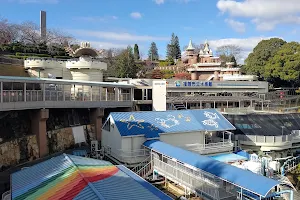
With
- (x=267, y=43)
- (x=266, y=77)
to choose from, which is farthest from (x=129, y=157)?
(x=267, y=43)

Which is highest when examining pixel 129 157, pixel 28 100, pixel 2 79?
pixel 2 79

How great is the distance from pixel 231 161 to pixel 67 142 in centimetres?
1529

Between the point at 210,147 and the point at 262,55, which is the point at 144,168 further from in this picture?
the point at 262,55

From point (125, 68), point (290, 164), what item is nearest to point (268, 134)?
point (290, 164)

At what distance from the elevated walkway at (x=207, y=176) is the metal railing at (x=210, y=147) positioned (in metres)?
3.89

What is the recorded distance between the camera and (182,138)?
2356cm

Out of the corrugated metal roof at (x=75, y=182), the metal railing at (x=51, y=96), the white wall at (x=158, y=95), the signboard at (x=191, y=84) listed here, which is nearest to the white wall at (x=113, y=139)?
the metal railing at (x=51, y=96)

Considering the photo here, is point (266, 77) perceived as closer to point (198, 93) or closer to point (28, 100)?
point (198, 93)

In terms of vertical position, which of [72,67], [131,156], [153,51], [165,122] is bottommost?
[131,156]

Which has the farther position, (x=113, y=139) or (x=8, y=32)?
(x=8, y=32)

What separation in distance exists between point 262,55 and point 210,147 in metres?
41.9

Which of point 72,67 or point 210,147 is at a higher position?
point 72,67

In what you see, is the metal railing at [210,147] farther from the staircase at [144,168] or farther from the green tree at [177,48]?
the green tree at [177,48]

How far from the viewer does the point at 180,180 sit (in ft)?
58.1
